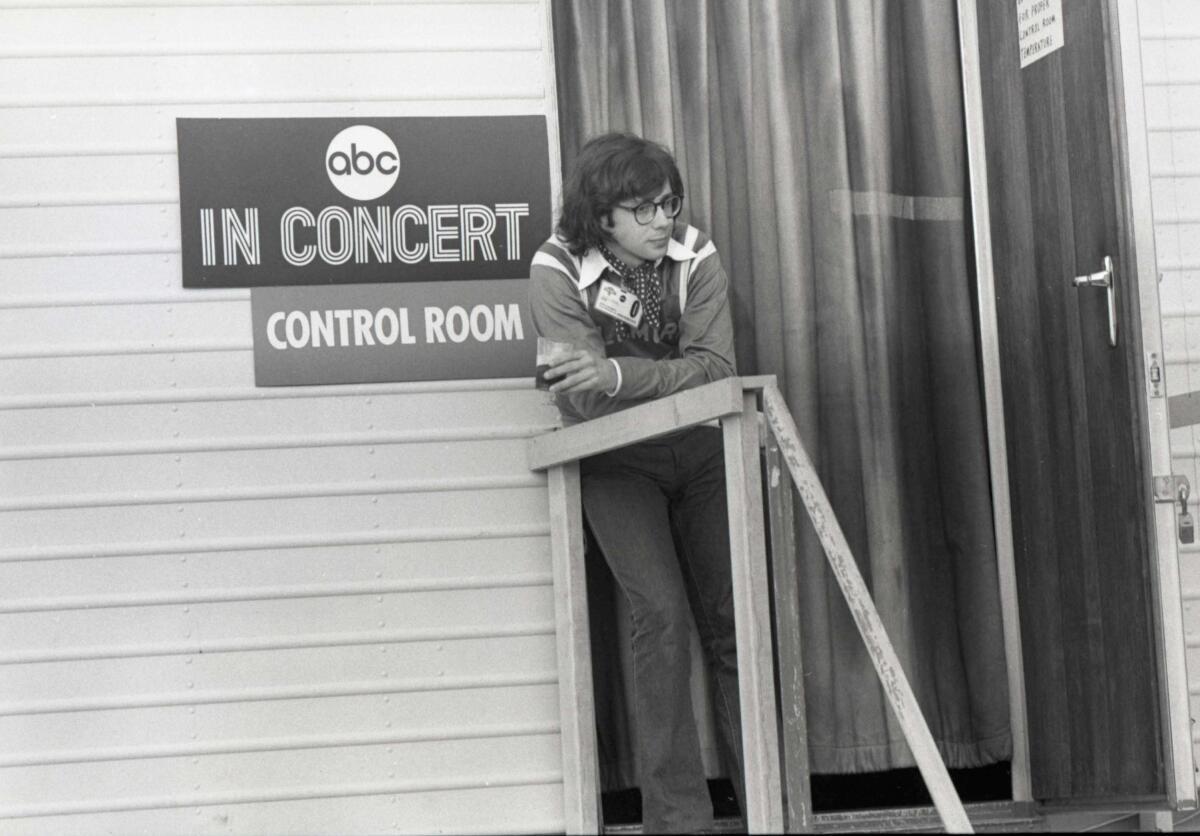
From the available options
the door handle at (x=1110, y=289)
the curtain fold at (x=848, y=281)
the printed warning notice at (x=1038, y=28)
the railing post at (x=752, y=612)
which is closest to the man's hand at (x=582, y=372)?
the railing post at (x=752, y=612)

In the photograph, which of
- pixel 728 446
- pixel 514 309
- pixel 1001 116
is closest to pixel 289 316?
pixel 514 309

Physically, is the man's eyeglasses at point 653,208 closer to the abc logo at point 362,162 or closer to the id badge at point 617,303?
the id badge at point 617,303

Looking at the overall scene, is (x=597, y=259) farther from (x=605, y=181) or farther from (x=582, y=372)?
(x=582, y=372)

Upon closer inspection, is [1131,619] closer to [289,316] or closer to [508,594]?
[508,594]

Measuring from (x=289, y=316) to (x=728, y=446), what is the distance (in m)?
1.25

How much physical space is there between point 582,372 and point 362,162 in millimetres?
924

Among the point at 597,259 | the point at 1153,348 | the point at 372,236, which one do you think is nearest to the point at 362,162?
the point at 372,236

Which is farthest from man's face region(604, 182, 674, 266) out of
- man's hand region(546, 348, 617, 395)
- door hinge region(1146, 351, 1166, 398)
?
door hinge region(1146, 351, 1166, 398)

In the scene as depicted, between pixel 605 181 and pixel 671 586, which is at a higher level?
pixel 605 181

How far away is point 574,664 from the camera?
146 inches

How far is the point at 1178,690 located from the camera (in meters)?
3.35

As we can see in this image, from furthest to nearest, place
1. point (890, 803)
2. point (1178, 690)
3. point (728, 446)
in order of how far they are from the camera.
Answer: point (890, 803) < point (1178, 690) < point (728, 446)

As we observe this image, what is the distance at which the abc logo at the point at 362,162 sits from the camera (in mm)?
3902

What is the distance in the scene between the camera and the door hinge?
339 centimetres
